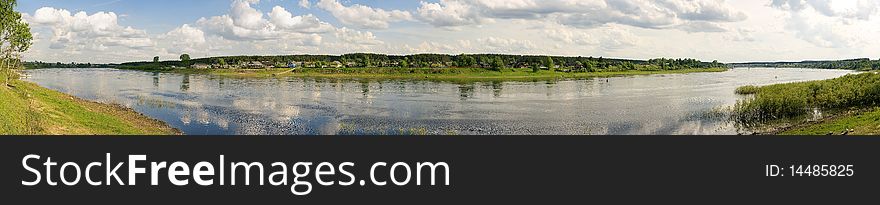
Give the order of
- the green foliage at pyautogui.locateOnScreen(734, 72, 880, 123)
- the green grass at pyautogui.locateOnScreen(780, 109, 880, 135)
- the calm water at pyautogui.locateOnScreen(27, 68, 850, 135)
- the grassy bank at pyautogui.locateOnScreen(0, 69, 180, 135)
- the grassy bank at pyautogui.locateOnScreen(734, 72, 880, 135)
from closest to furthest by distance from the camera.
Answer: the grassy bank at pyautogui.locateOnScreen(0, 69, 180, 135)
the green grass at pyautogui.locateOnScreen(780, 109, 880, 135)
the calm water at pyautogui.locateOnScreen(27, 68, 850, 135)
the grassy bank at pyautogui.locateOnScreen(734, 72, 880, 135)
the green foliage at pyautogui.locateOnScreen(734, 72, 880, 123)

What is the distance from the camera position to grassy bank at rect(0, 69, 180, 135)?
23156 mm

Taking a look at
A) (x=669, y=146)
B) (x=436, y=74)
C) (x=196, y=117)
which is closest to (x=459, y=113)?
(x=196, y=117)

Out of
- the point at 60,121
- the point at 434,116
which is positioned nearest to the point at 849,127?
the point at 434,116

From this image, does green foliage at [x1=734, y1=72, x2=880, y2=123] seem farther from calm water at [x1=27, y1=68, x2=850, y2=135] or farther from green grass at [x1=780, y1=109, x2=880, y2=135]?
green grass at [x1=780, y1=109, x2=880, y2=135]

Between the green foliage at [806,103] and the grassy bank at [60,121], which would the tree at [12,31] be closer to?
the grassy bank at [60,121]

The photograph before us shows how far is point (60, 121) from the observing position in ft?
94.4

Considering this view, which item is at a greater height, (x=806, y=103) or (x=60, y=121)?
(x=806, y=103)

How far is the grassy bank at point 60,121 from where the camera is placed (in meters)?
23.2

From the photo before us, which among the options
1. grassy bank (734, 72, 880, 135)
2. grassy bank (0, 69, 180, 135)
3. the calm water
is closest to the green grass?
grassy bank (734, 72, 880, 135)

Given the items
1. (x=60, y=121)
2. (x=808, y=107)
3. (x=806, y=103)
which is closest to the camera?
(x=60, y=121)

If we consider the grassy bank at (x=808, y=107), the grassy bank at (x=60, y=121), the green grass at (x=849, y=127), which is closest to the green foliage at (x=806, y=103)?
the grassy bank at (x=808, y=107)

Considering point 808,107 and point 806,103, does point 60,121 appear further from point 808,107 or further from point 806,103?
point 808,107

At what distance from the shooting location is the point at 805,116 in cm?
3844

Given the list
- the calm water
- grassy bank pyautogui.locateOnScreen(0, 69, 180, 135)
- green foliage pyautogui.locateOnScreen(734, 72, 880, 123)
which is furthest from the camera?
green foliage pyautogui.locateOnScreen(734, 72, 880, 123)
